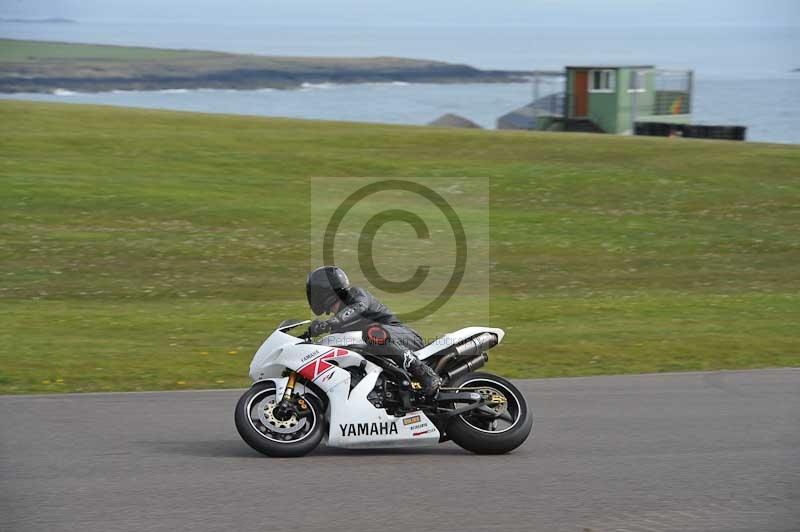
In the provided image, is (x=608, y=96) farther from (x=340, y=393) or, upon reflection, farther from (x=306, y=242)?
(x=340, y=393)

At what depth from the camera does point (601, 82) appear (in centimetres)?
5591

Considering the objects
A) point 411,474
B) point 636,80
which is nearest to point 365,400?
point 411,474

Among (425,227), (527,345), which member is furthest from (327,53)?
(527,345)

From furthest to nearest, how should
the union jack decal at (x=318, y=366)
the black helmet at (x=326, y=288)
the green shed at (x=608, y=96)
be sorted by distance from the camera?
1. the green shed at (x=608, y=96)
2. the black helmet at (x=326, y=288)
3. the union jack decal at (x=318, y=366)

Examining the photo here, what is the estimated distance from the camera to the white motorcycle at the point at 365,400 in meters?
8.27

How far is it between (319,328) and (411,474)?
1.29 metres

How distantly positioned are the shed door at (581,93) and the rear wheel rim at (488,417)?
49107 mm

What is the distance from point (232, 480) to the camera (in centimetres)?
759

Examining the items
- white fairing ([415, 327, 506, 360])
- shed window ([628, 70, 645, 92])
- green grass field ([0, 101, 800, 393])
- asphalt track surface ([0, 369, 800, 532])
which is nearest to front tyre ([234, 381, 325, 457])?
asphalt track surface ([0, 369, 800, 532])

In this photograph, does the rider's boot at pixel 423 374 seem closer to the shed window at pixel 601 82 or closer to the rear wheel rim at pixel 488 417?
the rear wheel rim at pixel 488 417

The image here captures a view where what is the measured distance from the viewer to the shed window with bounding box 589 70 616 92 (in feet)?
Answer: 183

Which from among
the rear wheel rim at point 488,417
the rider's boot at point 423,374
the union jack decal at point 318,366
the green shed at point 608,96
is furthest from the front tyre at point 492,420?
the green shed at point 608,96

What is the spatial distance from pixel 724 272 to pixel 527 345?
31.0ft

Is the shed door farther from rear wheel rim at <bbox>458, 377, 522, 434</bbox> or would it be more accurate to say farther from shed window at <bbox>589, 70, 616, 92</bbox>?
rear wheel rim at <bbox>458, 377, 522, 434</bbox>
